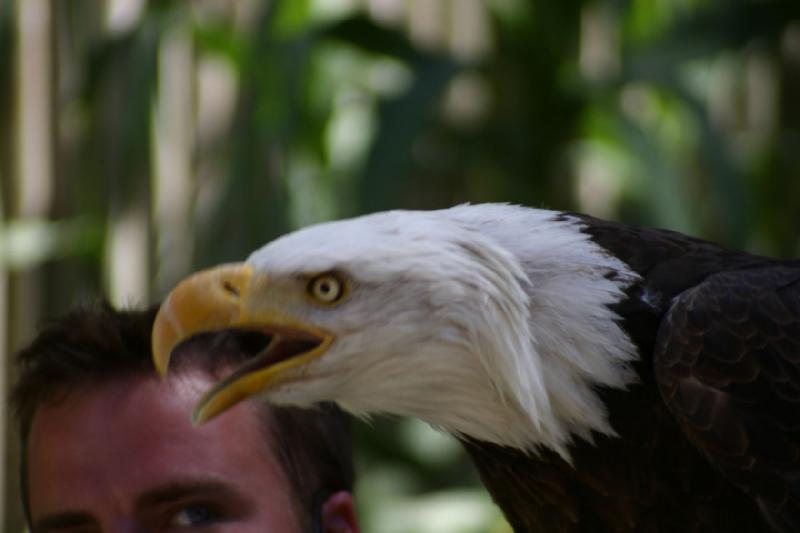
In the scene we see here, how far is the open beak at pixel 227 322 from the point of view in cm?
147

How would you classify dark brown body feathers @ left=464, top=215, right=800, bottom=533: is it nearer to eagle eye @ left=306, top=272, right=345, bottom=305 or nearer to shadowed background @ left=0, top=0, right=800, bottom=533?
eagle eye @ left=306, top=272, right=345, bottom=305

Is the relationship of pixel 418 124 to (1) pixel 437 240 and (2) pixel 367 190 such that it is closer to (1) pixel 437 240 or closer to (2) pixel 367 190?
(2) pixel 367 190

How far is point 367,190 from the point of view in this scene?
9.66 feet

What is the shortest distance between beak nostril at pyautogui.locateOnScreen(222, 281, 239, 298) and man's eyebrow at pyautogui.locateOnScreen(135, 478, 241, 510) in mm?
320

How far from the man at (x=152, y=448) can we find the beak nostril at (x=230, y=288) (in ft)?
0.93

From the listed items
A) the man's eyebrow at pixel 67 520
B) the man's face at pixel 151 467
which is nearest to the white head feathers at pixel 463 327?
the man's face at pixel 151 467

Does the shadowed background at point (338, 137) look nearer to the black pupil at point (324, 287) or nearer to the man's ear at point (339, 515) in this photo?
the man's ear at point (339, 515)

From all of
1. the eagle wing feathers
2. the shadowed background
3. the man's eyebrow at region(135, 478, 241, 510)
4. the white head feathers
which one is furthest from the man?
the shadowed background

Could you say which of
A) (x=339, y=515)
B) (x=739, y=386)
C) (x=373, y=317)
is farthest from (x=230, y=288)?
(x=739, y=386)

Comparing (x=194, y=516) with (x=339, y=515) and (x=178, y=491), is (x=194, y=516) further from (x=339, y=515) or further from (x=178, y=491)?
(x=339, y=515)

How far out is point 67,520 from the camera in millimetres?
1702

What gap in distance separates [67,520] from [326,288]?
0.50 meters

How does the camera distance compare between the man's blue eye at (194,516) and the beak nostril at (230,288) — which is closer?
the beak nostril at (230,288)

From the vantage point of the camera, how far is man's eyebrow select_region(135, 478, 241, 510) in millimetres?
1677
